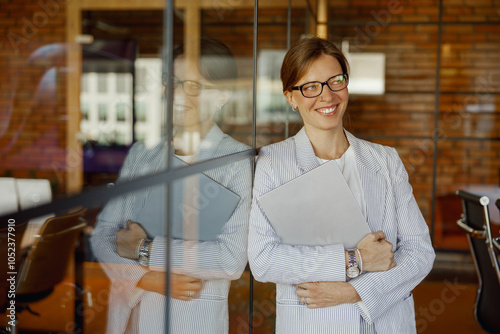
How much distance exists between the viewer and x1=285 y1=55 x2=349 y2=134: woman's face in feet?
5.12

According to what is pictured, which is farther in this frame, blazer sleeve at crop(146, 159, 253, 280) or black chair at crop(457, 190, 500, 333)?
black chair at crop(457, 190, 500, 333)

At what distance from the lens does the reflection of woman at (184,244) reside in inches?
29.9

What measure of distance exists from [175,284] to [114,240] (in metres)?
0.26

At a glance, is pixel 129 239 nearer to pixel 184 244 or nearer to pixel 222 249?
pixel 184 244

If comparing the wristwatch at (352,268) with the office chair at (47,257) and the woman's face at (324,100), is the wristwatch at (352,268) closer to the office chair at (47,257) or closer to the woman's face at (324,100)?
the woman's face at (324,100)

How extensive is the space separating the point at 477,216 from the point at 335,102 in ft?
4.74

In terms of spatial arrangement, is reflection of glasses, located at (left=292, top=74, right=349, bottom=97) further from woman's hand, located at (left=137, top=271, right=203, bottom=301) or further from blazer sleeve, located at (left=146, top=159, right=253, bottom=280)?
woman's hand, located at (left=137, top=271, right=203, bottom=301)

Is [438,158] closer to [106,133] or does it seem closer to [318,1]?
[318,1]

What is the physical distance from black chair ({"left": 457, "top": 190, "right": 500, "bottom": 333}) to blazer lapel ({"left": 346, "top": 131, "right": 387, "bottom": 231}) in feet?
3.51

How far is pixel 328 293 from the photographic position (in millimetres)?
1470

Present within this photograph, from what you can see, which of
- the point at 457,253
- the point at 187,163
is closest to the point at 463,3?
the point at 457,253

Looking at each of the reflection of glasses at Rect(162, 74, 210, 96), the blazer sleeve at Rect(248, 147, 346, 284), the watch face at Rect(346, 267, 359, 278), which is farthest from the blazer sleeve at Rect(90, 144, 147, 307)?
the watch face at Rect(346, 267, 359, 278)

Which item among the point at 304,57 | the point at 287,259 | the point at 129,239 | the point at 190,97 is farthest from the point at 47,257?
the point at 304,57

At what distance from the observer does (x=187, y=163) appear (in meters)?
1.01
